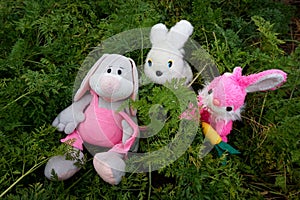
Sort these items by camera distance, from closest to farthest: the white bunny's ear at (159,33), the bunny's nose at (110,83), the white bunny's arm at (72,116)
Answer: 1. the bunny's nose at (110,83)
2. the white bunny's arm at (72,116)
3. the white bunny's ear at (159,33)

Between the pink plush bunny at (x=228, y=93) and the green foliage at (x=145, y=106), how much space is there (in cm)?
12

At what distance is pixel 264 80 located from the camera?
1767mm

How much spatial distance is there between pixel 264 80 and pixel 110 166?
0.68 meters

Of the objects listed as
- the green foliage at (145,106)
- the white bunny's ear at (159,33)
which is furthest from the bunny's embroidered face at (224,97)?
the white bunny's ear at (159,33)

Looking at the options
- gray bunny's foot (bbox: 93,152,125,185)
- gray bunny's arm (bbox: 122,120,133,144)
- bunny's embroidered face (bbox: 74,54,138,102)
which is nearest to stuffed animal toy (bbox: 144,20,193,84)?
bunny's embroidered face (bbox: 74,54,138,102)

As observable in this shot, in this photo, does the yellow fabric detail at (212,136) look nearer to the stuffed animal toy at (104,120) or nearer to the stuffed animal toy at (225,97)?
the stuffed animal toy at (225,97)

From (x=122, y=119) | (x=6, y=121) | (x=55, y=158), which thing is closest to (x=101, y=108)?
(x=122, y=119)

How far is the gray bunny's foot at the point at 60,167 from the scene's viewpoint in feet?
5.70

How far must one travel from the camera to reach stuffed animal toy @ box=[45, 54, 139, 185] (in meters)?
1.69

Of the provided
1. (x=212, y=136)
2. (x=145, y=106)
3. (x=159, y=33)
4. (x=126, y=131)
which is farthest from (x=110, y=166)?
(x=159, y=33)

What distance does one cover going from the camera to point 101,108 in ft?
5.82

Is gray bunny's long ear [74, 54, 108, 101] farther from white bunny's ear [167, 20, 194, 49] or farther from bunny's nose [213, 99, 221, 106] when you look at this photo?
bunny's nose [213, 99, 221, 106]

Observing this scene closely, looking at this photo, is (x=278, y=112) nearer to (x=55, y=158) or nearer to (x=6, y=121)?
(x=55, y=158)

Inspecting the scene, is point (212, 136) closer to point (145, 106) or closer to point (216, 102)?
point (216, 102)
